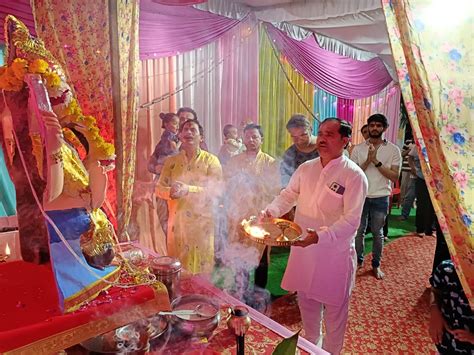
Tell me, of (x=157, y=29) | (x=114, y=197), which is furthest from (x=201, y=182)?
(x=157, y=29)

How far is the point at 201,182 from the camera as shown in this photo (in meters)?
3.02

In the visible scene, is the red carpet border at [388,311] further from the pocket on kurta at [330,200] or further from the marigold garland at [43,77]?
the marigold garland at [43,77]

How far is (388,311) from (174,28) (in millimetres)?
3462

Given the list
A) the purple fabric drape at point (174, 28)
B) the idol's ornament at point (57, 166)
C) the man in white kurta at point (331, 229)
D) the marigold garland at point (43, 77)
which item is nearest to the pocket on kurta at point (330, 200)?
the man in white kurta at point (331, 229)

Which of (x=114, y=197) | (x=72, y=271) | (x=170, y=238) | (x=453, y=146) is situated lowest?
(x=170, y=238)

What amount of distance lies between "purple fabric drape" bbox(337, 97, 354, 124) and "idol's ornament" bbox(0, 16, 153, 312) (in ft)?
21.3

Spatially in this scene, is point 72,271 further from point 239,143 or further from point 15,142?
point 239,143

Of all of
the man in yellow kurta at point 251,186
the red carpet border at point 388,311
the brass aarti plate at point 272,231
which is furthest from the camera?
the man in yellow kurta at point 251,186

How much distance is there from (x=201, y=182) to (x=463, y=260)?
6.93 feet

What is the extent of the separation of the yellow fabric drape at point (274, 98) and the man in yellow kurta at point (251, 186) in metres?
1.82

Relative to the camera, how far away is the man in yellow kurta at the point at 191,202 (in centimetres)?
300

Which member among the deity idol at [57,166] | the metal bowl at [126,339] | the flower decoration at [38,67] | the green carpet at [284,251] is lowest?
the green carpet at [284,251]

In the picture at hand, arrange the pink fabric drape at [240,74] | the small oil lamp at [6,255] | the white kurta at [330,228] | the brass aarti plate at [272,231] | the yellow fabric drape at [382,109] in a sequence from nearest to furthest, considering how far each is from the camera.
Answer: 1. the small oil lamp at [6,255]
2. the brass aarti plate at [272,231]
3. the white kurta at [330,228]
4. the pink fabric drape at [240,74]
5. the yellow fabric drape at [382,109]

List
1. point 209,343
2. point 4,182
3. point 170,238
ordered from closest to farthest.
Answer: point 209,343 → point 4,182 → point 170,238
